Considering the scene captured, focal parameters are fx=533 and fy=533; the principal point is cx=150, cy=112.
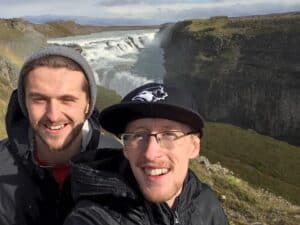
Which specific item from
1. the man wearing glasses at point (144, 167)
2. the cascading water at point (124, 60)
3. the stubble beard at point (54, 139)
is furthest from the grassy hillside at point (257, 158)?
the cascading water at point (124, 60)

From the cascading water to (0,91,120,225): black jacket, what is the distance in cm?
7831

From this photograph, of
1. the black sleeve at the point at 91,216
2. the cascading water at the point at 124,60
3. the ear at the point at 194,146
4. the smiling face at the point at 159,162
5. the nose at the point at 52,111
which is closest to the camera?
the black sleeve at the point at 91,216

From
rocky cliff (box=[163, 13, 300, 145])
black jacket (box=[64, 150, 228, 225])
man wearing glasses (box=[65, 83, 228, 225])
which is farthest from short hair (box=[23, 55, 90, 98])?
rocky cliff (box=[163, 13, 300, 145])

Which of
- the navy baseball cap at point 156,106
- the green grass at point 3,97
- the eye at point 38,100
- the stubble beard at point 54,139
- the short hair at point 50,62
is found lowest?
the green grass at point 3,97

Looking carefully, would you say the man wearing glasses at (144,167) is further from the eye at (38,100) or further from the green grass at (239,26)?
the green grass at (239,26)

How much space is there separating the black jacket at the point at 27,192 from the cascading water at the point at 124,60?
78.3m

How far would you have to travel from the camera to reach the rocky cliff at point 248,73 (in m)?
69.0

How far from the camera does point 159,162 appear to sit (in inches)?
115

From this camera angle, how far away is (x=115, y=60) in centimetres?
10275

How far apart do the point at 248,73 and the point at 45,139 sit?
73.0 meters

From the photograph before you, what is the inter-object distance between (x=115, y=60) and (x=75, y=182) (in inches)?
3958

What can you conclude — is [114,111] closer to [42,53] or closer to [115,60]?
[42,53]

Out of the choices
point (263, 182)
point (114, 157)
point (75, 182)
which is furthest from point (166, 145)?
point (263, 182)

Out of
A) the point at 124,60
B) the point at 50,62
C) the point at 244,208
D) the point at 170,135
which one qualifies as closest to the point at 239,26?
the point at 124,60
